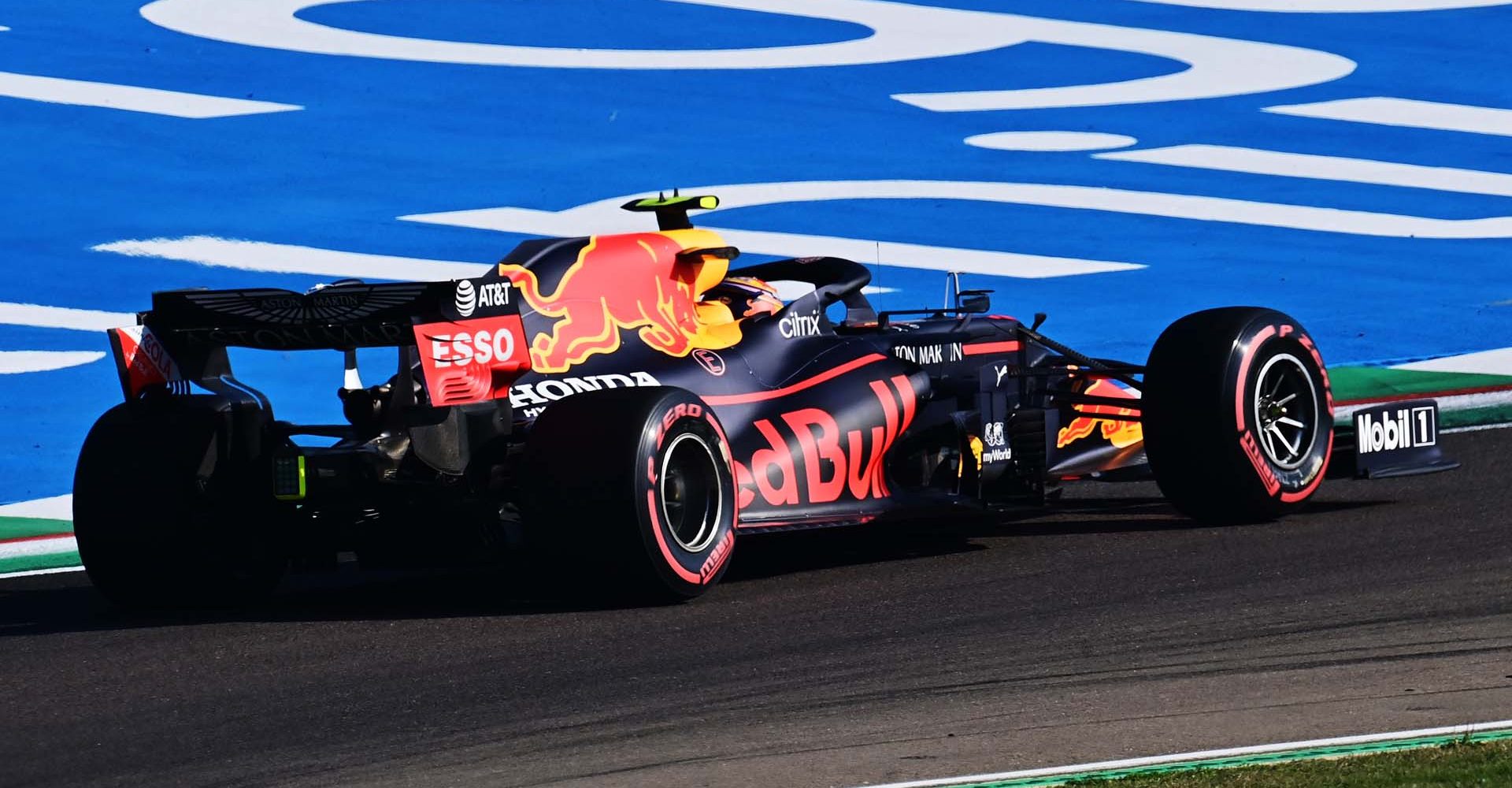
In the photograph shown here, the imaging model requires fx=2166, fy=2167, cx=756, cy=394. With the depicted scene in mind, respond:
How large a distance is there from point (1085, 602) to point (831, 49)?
1079 centimetres

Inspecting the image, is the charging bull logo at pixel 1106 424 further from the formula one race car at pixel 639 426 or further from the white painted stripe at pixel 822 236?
the white painted stripe at pixel 822 236

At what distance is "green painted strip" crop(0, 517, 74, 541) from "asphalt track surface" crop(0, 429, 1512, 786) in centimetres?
200

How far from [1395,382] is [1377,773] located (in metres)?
10.3

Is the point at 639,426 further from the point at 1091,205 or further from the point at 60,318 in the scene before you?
the point at 1091,205

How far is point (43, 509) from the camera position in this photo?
12594 millimetres

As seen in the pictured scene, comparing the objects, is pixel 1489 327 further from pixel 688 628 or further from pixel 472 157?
pixel 688 628

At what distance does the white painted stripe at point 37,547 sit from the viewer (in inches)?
472

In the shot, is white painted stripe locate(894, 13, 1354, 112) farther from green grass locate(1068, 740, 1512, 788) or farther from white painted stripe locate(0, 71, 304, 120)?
green grass locate(1068, 740, 1512, 788)

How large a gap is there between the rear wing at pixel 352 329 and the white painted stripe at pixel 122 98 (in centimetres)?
692

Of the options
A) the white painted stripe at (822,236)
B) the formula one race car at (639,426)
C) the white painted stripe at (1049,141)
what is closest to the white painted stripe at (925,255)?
Answer: the white painted stripe at (822,236)

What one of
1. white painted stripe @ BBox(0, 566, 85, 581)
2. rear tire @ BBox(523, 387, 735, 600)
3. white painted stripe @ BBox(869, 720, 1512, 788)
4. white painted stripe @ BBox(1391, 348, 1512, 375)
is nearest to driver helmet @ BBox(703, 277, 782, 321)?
rear tire @ BBox(523, 387, 735, 600)

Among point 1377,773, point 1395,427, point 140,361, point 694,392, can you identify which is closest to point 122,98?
point 140,361

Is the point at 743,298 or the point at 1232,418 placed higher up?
the point at 743,298

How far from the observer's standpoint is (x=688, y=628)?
8.19m
